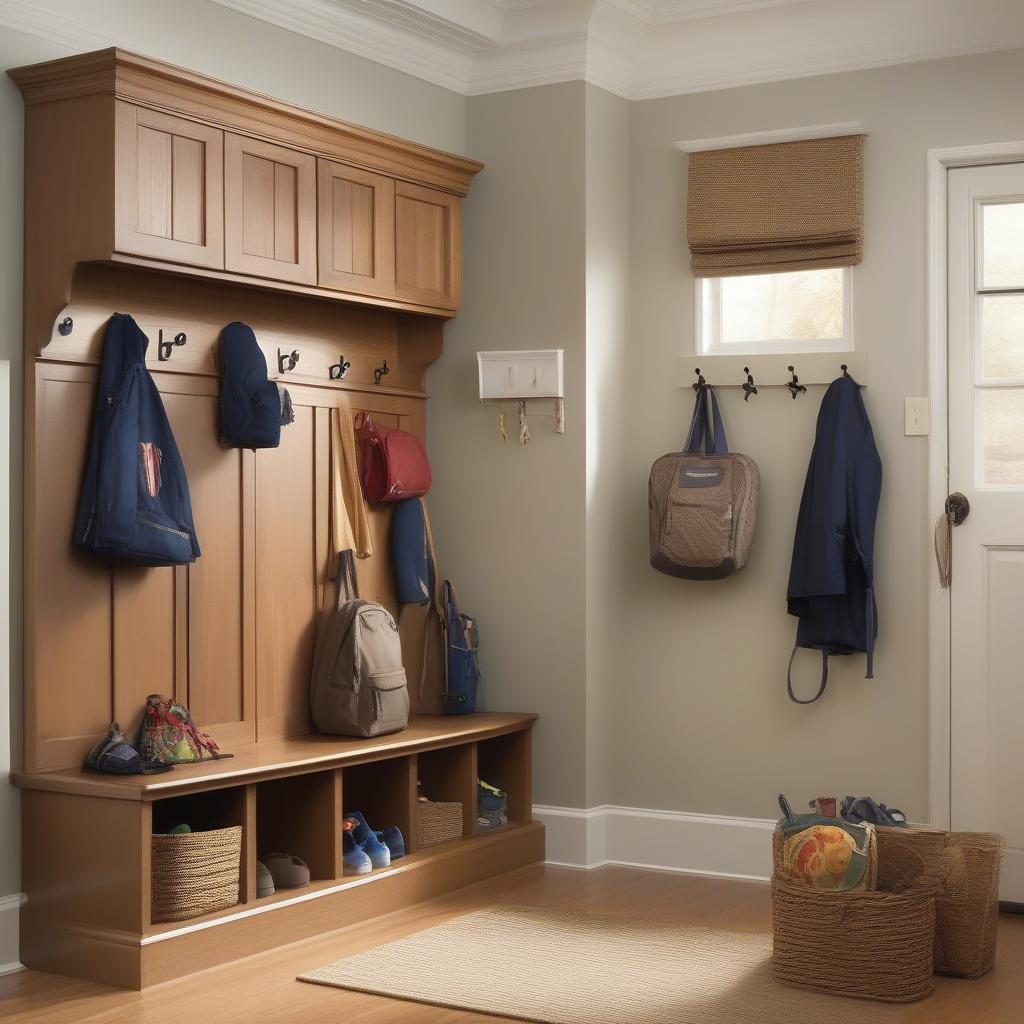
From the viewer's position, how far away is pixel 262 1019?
119 inches

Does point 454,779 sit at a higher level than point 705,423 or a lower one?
lower

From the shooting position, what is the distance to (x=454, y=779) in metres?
4.30

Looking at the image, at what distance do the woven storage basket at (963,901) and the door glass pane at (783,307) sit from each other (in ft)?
5.35

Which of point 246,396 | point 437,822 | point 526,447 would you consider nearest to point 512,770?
point 437,822

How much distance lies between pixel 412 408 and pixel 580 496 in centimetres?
63

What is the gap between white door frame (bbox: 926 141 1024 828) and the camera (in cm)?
411

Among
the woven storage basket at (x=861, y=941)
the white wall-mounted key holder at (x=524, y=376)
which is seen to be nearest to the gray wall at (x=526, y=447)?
the white wall-mounted key holder at (x=524, y=376)

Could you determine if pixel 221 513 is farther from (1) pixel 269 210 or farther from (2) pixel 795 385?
(2) pixel 795 385

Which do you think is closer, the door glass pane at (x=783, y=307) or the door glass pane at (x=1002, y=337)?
the door glass pane at (x=1002, y=337)

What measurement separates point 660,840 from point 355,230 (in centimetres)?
207

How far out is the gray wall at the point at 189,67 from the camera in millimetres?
3377

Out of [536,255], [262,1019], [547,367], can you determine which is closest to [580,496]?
[547,367]

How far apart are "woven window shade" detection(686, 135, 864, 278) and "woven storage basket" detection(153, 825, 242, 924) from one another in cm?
226

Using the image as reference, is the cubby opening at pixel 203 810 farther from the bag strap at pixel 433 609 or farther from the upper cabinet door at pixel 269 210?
the upper cabinet door at pixel 269 210
